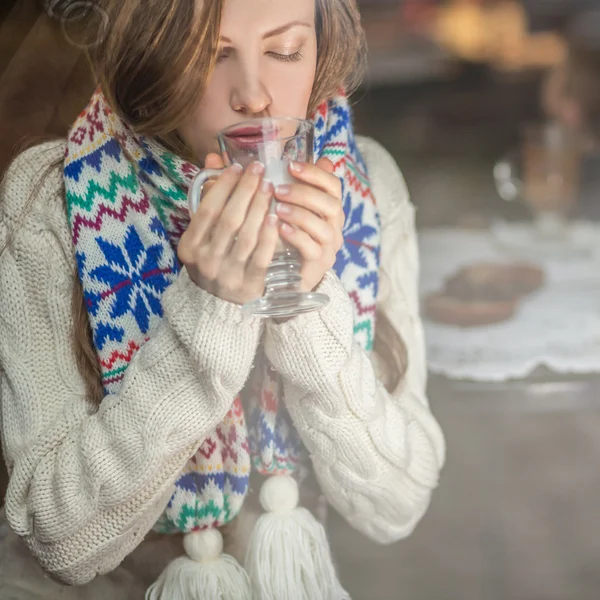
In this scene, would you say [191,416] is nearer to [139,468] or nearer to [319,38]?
[139,468]

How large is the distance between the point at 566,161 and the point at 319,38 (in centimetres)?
25

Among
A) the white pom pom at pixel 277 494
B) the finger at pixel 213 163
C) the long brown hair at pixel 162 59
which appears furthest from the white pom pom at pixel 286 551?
the finger at pixel 213 163

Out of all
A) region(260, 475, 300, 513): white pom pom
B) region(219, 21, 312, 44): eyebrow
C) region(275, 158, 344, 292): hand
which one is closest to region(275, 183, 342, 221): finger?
region(275, 158, 344, 292): hand

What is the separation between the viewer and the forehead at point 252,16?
523mm

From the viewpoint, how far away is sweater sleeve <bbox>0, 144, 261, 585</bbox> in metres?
0.57

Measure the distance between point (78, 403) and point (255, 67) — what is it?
0.28 metres

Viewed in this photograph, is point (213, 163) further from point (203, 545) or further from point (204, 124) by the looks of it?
point (203, 545)

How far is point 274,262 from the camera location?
0.51 metres

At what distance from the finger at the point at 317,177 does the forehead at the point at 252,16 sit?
0.10 m

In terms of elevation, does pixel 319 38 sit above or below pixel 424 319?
above

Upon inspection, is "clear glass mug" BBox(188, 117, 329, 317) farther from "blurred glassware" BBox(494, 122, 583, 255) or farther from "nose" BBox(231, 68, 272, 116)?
"blurred glassware" BBox(494, 122, 583, 255)

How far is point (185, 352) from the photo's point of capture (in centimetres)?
57

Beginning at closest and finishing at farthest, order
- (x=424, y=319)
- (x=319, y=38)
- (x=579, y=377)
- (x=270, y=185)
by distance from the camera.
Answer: (x=270, y=185)
(x=319, y=38)
(x=579, y=377)
(x=424, y=319)

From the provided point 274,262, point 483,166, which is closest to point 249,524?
point 274,262
